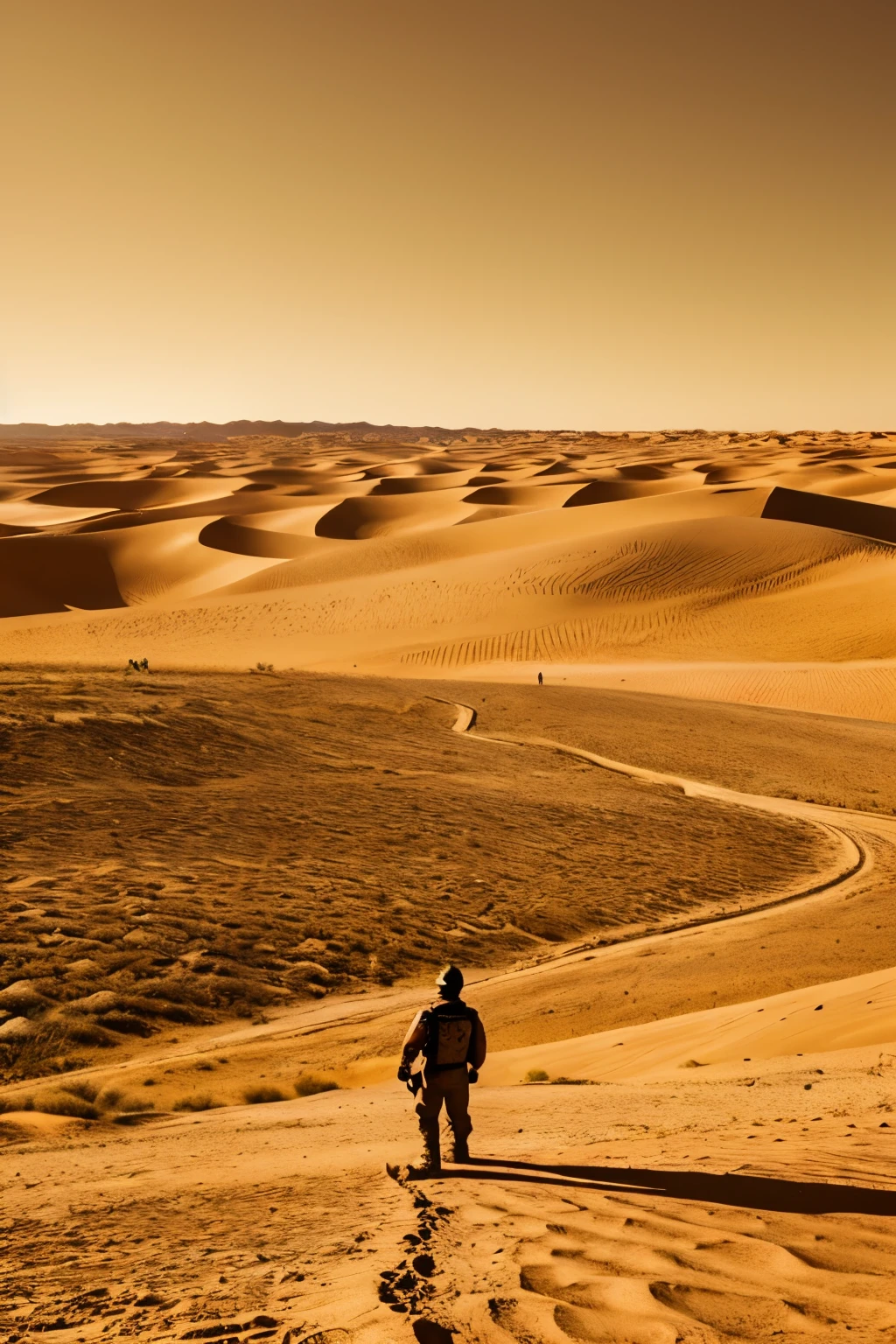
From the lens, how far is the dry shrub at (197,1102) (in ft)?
23.3

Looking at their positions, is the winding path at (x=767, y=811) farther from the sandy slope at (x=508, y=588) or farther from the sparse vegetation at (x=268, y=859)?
the sandy slope at (x=508, y=588)

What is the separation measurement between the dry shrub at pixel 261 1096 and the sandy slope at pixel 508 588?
22.8m

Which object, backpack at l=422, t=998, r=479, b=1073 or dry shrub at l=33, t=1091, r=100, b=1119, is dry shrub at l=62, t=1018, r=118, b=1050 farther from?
backpack at l=422, t=998, r=479, b=1073

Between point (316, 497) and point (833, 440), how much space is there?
71663 mm

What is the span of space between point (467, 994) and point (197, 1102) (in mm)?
3278

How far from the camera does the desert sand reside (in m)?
3.67

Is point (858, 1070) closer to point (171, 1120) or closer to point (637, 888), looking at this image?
point (171, 1120)

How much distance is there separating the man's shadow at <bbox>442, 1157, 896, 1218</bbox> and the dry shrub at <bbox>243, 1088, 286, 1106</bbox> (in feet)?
8.76

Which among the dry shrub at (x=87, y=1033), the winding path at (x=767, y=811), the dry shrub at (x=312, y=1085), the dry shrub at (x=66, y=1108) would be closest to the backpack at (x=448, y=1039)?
the dry shrub at (x=312, y=1085)

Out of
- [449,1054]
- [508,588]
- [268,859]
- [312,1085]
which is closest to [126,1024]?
[312,1085]

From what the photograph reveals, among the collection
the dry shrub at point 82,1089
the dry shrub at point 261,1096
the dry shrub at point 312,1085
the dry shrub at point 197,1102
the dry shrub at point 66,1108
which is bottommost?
the dry shrub at point 312,1085

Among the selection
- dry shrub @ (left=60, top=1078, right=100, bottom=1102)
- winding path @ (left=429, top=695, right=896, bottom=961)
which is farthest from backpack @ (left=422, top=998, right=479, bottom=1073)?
winding path @ (left=429, top=695, right=896, bottom=961)

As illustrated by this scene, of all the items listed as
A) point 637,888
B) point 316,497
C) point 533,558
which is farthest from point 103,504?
point 637,888

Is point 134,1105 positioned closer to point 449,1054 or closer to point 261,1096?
point 261,1096
